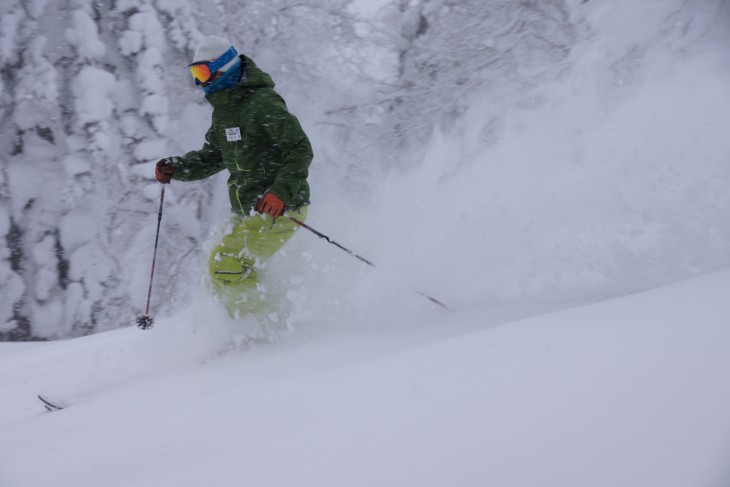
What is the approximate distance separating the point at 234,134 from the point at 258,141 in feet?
0.51

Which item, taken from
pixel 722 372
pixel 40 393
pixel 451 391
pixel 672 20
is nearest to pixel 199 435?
pixel 451 391

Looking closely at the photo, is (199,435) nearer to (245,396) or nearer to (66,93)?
(245,396)

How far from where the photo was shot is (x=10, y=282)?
656cm

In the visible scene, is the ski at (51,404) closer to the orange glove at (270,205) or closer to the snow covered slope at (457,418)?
the snow covered slope at (457,418)

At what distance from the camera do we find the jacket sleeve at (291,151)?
9.10ft

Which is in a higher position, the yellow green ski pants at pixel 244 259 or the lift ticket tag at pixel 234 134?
the lift ticket tag at pixel 234 134

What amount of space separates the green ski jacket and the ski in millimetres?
1476

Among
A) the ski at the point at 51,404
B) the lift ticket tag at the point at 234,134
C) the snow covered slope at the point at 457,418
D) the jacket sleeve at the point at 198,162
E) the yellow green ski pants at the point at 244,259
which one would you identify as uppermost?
the jacket sleeve at the point at 198,162

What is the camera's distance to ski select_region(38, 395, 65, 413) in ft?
7.66

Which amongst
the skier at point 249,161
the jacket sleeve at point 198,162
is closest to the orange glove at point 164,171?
the jacket sleeve at point 198,162

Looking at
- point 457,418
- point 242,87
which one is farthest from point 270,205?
point 457,418

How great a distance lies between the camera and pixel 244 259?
300 centimetres

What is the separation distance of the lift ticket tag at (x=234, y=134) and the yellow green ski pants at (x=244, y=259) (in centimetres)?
51

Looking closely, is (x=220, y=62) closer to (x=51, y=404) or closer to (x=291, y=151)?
(x=291, y=151)
